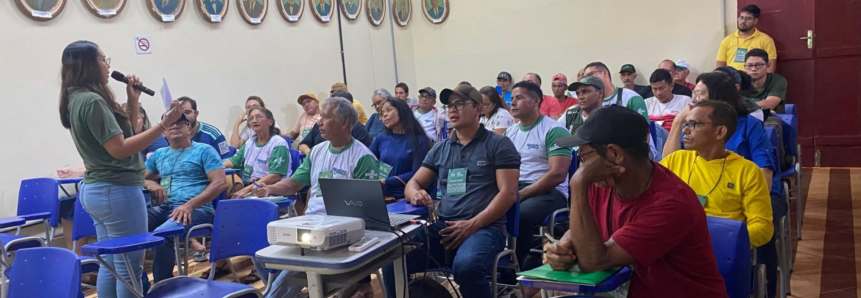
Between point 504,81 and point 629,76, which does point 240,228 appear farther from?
point 504,81

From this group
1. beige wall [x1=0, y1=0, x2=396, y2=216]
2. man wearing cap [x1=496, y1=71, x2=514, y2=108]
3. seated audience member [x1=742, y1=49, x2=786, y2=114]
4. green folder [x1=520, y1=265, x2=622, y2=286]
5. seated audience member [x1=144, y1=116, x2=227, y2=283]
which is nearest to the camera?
green folder [x1=520, y1=265, x2=622, y2=286]

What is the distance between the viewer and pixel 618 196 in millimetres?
1630

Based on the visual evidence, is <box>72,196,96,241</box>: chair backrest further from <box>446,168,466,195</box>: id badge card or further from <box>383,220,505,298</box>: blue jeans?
<box>446,168,466,195</box>: id badge card

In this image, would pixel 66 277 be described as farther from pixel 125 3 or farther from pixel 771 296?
pixel 125 3

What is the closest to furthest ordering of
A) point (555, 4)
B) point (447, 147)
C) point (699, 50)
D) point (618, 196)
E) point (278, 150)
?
point (618, 196) < point (447, 147) < point (278, 150) < point (699, 50) < point (555, 4)

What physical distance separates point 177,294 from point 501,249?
1.35 m

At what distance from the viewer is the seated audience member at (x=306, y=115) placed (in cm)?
686

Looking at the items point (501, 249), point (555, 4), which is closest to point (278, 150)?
point (501, 249)

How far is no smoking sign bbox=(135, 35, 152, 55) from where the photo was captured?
551cm

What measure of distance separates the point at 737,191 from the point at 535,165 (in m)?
1.41

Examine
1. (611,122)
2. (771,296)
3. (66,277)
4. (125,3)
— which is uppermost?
(125,3)

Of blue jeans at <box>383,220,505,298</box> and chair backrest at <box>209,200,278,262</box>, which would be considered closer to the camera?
blue jeans at <box>383,220,505,298</box>

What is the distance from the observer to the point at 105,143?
8.49 feet

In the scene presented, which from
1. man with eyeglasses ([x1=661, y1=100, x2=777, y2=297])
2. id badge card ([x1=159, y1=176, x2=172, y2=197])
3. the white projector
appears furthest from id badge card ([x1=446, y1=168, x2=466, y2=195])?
id badge card ([x1=159, y1=176, x2=172, y2=197])
